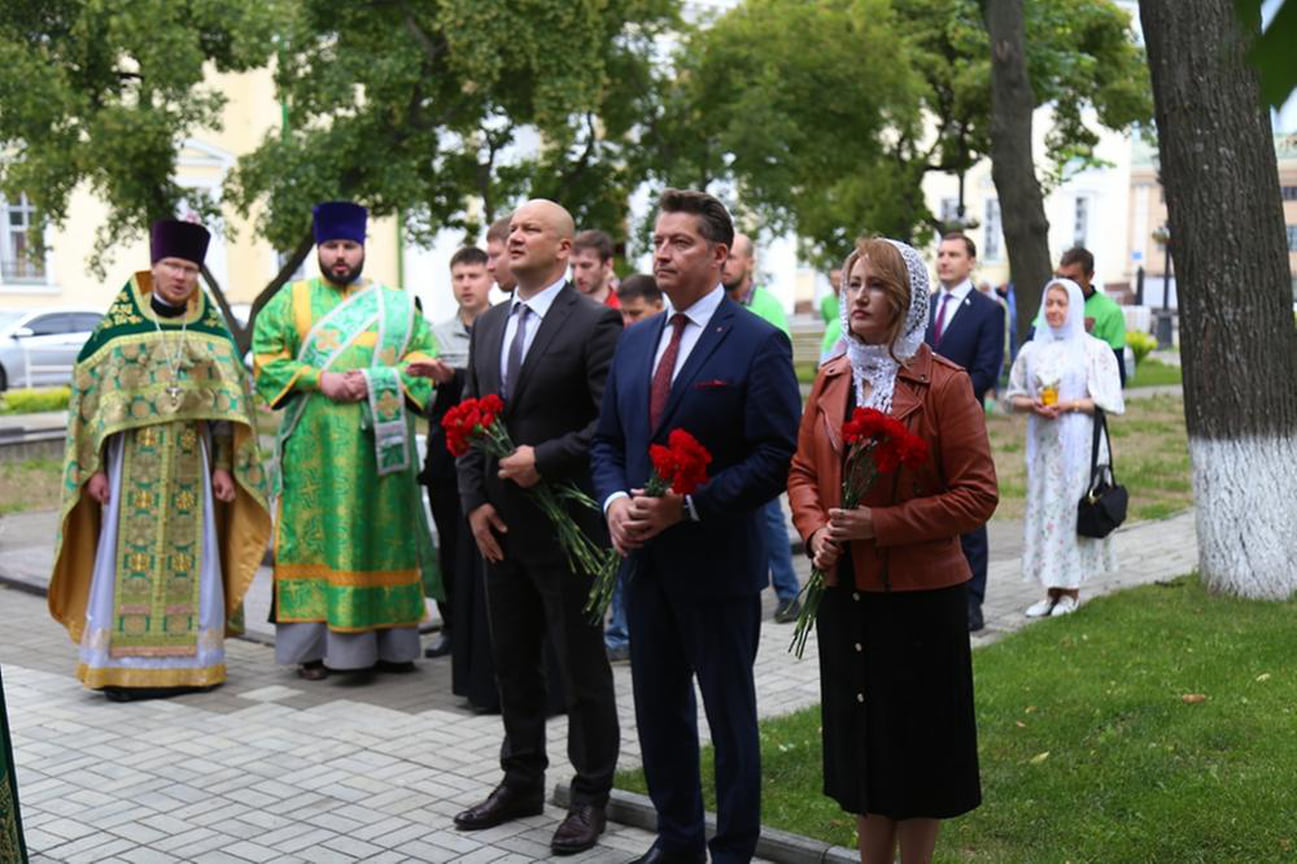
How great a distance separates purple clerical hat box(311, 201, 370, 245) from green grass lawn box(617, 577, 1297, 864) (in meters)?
3.17

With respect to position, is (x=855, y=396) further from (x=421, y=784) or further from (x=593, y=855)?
(x=421, y=784)

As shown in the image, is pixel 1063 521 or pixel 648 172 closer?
pixel 1063 521

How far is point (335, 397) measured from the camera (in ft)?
25.0

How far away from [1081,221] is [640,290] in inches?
1979

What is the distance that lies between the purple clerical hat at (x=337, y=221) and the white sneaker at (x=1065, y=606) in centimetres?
415

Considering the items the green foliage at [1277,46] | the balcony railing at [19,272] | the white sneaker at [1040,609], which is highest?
the balcony railing at [19,272]

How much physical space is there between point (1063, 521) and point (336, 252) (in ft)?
13.3

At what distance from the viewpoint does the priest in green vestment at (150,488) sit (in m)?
7.63

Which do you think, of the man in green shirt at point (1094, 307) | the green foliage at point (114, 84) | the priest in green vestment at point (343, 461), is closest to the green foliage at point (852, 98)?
the green foliage at point (114, 84)

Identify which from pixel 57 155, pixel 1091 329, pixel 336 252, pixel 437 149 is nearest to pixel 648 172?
pixel 437 149

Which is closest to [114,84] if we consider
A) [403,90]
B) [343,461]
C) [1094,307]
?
[403,90]

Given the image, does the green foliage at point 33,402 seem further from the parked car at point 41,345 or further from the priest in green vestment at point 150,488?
the priest in green vestment at point 150,488

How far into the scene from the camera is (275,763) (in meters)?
6.47

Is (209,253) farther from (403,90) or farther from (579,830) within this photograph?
(579,830)
